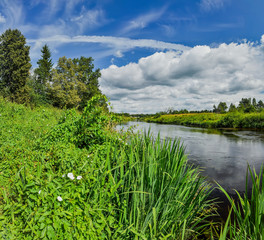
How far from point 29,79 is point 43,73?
6.87m

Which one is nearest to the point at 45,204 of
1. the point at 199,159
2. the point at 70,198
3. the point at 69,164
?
the point at 70,198

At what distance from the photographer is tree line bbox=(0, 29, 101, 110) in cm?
2659

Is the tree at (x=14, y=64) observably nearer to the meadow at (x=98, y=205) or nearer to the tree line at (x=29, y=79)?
the tree line at (x=29, y=79)

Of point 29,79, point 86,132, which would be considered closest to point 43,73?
point 29,79

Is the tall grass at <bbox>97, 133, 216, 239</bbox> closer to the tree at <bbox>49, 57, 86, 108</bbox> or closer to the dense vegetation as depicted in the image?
the dense vegetation

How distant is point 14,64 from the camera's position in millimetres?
27250

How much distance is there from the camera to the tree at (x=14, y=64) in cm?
2662

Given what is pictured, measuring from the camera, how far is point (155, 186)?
2703 mm

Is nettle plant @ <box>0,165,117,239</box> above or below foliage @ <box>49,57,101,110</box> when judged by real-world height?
below

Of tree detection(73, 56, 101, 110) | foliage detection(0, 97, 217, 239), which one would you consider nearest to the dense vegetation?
foliage detection(0, 97, 217, 239)

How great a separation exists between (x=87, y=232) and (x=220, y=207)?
16.1ft

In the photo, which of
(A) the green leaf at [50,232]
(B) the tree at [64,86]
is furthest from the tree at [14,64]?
(A) the green leaf at [50,232]

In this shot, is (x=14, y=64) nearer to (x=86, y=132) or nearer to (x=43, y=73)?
(x=43, y=73)

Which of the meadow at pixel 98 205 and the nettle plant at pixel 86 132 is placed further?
the nettle plant at pixel 86 132
